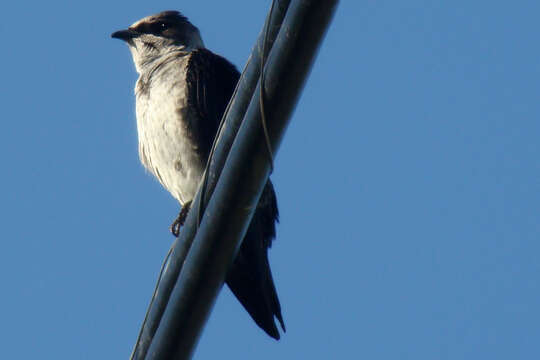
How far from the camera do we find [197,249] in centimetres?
298

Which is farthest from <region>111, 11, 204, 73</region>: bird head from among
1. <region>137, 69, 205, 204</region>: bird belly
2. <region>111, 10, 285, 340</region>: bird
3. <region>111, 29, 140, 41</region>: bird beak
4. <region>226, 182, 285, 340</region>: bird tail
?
A: <region>226, 182, 285, 340</region>: bird tail

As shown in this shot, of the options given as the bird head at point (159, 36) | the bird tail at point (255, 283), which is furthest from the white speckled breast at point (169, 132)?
the bird head at point (159, 36)

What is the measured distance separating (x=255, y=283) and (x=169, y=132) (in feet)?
5.41

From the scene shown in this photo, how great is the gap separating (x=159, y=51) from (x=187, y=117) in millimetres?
2198

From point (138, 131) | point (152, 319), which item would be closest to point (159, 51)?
point (138, 131)

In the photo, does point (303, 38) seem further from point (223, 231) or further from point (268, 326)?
point (268, 326)

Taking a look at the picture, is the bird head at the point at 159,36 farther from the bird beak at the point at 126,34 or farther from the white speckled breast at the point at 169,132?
the white speckled breast at the point at 169,132

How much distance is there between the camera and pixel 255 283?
510 cm

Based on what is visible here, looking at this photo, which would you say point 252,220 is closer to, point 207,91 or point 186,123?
point 186,123

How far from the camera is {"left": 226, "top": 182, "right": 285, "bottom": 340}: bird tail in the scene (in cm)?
491

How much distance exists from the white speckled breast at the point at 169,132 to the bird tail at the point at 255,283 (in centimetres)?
104

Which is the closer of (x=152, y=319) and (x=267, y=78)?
(x=267, y=78)

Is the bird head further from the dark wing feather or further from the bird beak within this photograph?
the dark wing feather

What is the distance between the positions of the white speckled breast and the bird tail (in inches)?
40.8
